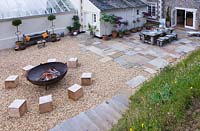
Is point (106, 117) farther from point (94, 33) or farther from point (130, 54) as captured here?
point (94, 33)

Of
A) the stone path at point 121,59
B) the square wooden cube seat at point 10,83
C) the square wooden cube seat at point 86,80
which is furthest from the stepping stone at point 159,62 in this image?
the square wooden cube seat at point 10,83

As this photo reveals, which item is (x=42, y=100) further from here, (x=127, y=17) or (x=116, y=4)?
(x=127, y=17)

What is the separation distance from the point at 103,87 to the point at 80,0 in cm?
1012

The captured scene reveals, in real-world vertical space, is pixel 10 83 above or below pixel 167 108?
below

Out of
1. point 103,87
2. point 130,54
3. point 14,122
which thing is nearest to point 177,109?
point 103,87

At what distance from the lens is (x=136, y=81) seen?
9734 mm

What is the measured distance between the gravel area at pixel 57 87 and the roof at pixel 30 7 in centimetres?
265

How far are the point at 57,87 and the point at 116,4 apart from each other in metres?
10.1

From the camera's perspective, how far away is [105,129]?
653cm

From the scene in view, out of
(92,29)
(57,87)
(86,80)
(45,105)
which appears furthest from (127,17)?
(45,105)

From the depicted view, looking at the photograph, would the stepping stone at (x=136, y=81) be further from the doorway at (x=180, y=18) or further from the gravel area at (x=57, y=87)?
the doorway at (x=180, y=18)

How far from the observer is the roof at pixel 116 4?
1630cm

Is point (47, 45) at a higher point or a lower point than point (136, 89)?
higher

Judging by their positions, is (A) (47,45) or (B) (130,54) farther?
(A) (47,45)
